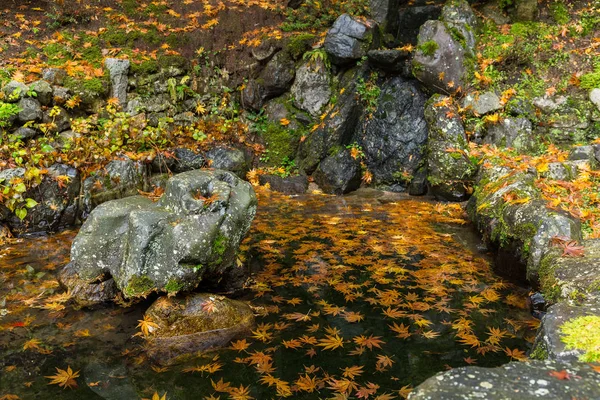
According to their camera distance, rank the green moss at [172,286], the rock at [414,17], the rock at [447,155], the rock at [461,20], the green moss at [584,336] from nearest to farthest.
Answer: the green moss at [584,336] < the green moss at [172,286] < the rock at [447,155] < the rock at [461,20] < the rock at [414,17]

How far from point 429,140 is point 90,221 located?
7056 millimetres

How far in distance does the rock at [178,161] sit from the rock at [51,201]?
71.6 inches

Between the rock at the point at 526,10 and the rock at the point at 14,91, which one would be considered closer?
the rock at the point at 14,91

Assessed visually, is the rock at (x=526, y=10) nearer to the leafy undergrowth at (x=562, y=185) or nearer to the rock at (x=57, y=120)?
the leafy undergrowth at (x=562, y=185)

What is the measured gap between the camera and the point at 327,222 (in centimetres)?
784

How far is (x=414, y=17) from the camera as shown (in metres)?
11.5

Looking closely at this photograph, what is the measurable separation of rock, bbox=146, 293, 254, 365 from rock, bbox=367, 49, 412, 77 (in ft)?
24.4

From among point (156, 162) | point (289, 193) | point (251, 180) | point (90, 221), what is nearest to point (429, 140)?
point (289, 193)

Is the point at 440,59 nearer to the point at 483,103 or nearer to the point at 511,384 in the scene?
the point at 483,103

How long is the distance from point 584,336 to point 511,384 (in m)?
0.92

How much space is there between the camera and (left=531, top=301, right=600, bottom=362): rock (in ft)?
8.89

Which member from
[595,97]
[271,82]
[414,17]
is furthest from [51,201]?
[595,97]

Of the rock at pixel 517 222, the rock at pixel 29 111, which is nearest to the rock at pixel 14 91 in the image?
the rock at pixel 29 111

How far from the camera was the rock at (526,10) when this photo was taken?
10.5 m
